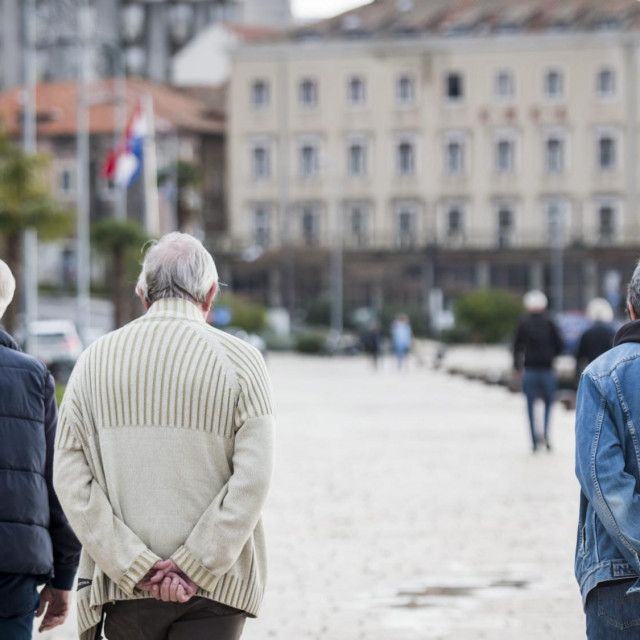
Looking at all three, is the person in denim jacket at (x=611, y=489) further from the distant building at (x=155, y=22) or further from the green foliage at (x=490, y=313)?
the distant building at (x=155, y=22)

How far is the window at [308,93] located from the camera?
8988 cm

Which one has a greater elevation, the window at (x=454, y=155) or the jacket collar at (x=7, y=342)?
the window at (x=454, y=155)

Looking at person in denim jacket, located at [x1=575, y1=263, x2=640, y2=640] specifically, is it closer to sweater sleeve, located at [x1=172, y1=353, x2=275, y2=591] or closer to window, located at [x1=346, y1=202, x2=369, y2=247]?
sweater sleeve, located at [x1=172, y1=353, x2=275, y2=591]

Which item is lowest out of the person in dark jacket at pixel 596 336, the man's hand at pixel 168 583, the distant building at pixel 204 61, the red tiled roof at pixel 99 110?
the person in dark jacket at pixel 596 336

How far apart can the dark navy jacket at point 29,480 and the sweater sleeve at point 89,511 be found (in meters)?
0.28

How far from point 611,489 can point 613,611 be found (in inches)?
13.4

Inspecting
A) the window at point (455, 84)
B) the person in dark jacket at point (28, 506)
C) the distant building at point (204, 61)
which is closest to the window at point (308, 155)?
the window at point (455, 84)

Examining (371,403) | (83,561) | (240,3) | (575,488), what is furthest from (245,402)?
(240,3)

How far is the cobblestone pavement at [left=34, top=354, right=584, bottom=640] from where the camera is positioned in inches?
338

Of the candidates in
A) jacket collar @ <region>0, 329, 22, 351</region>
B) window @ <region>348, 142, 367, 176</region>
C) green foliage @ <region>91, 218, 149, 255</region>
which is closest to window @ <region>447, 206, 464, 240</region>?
window @ <region>348, 142, 367, 176</region>

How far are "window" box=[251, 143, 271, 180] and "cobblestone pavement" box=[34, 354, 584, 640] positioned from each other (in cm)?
6577

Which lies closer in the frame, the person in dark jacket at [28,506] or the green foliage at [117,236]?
the person in dark jacket at [28,506]

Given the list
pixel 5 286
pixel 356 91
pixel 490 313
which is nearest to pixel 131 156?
pixel 490 313

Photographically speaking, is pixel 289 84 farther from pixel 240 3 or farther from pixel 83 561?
pixel 83 561
